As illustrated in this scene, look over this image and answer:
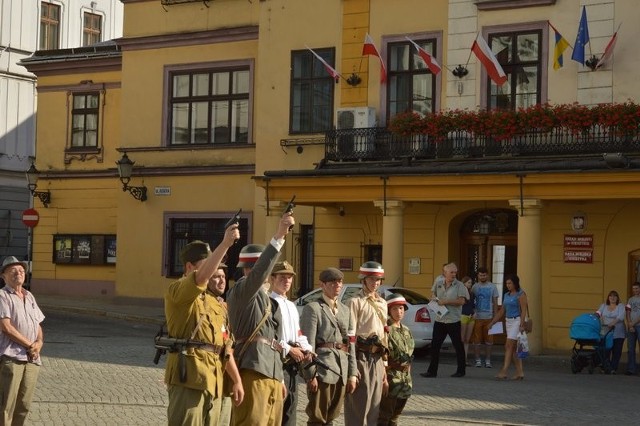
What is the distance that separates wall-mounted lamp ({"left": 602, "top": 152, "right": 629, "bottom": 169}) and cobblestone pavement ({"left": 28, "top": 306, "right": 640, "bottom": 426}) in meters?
3.86

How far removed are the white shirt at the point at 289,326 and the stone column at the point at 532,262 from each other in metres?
15.5

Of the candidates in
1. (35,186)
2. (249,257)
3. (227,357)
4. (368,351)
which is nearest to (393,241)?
(35,186)

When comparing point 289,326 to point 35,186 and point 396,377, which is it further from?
point 35,186

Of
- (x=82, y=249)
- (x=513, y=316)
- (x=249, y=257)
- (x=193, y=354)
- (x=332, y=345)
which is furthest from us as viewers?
(x=82, y=249)

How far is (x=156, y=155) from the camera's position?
114ft

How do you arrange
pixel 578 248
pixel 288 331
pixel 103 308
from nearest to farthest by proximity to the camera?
1. pixel 288 331
2. pixel 578 248
3. pixel 103 308

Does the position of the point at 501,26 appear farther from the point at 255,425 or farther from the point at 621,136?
the point at 255,425

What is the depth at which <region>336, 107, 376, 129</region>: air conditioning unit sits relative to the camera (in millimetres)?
29531

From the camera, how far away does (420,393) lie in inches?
711

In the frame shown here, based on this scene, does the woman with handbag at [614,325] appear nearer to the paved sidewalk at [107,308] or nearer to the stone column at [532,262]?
the stone column at [532,262]

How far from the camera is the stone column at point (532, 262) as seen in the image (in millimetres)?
26125

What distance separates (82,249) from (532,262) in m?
16.2

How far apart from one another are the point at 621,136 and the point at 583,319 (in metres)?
4.31

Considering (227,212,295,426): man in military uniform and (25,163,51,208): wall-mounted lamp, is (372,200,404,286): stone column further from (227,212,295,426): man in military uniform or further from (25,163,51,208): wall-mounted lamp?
(227,212,295,426): man in military uniform
